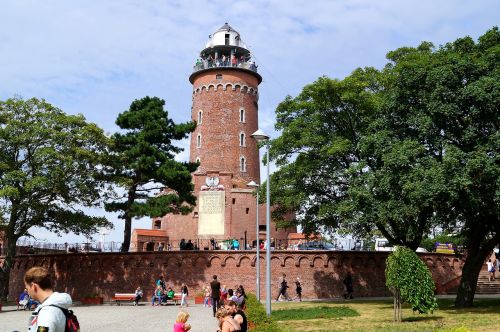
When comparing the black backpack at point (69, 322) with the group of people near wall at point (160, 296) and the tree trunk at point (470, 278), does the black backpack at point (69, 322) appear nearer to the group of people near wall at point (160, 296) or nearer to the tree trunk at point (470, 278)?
the tree trunk at point (470, 278)

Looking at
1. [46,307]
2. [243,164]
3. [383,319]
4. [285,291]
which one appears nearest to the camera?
[46,307]

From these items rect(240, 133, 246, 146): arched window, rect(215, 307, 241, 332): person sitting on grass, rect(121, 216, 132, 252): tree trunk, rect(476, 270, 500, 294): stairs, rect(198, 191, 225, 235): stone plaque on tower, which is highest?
→ rect(240, 133, 246, 146): arched window

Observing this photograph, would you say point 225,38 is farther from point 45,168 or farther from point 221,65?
point 45,168

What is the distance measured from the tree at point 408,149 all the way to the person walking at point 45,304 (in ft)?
50.7

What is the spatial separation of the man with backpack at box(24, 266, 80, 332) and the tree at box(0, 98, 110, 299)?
23.8 meters

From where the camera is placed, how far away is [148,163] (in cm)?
3078

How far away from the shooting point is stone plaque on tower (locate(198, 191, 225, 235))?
41.7 m

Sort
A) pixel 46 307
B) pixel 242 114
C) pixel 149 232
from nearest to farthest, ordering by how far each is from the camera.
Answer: pixel 46 307 < pixel 242 114 < pixel 149 232

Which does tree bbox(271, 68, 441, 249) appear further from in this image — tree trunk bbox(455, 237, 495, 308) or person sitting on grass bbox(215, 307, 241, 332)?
person sitting on grass bbox(215, 307, 241, 332)

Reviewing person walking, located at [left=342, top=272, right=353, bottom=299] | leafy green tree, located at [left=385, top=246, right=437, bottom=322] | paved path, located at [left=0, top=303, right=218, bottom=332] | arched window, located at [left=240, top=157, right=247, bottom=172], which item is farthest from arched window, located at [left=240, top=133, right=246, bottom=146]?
leafy green tree, located at [left=385, top=246, right=437, bottom=322]

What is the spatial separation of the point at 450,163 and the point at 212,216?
26.5m

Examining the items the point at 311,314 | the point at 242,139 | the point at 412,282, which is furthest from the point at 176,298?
the point at 242,139

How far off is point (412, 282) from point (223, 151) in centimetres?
3010

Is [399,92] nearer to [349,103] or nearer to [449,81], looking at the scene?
[449,81]
